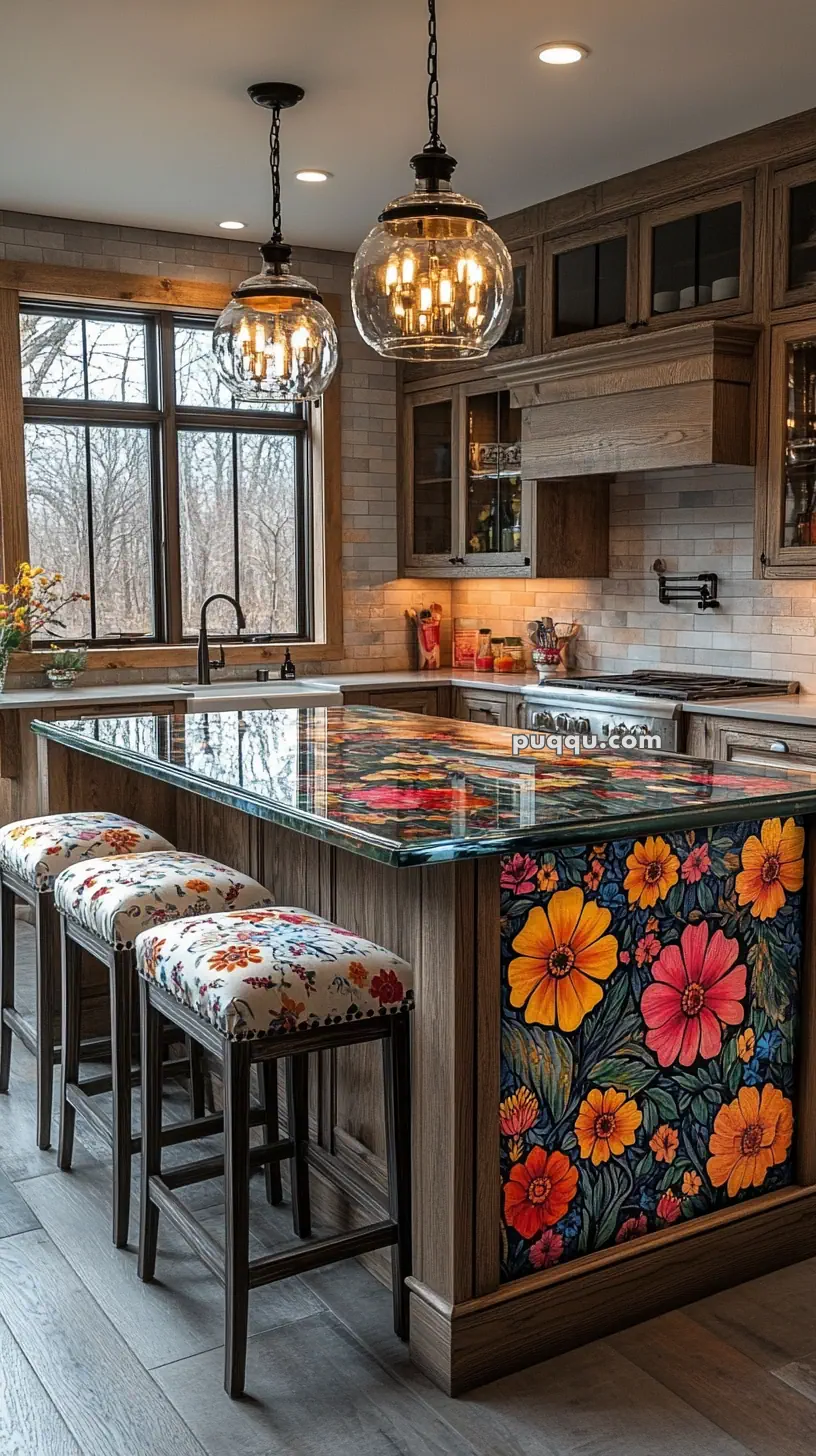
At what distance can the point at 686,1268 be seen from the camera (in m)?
2.56

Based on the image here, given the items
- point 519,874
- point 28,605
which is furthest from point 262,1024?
point 28,605

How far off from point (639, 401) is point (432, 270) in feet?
8.43

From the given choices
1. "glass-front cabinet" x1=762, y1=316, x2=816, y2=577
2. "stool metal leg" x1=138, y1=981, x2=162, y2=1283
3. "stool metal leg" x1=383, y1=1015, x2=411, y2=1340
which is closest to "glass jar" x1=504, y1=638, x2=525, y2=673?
"glass-front cabinet" x1=762, y1=316, x2=816, y2=577

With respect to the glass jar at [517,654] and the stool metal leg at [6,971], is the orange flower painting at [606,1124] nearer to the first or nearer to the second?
the stool metal leg at [6,971]

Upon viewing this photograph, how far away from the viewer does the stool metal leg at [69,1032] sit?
310 cm

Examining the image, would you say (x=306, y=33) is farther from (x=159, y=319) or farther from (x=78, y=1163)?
(x=78, y=1163)

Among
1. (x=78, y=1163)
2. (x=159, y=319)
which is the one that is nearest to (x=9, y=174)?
(x=159, y=319)

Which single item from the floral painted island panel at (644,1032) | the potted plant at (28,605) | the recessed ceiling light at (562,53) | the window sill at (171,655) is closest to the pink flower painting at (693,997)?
the floral painted island panel at (644,1032)

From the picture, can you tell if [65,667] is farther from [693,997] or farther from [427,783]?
[693,997]

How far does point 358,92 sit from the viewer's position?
4230 mm

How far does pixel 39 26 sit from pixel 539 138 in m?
1.82

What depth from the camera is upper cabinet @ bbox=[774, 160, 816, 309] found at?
4.48 metres

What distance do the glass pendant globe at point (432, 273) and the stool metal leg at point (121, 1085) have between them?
56.6 inches

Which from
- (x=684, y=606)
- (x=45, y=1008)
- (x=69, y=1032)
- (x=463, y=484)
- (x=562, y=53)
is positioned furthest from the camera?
A: (x=463, y=484)
